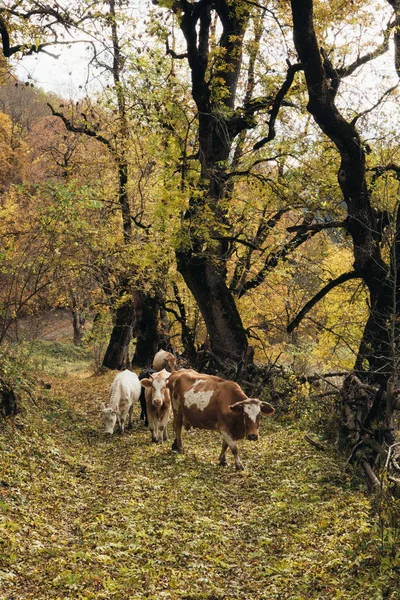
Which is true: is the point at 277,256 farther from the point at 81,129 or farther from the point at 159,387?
the point at 81,129

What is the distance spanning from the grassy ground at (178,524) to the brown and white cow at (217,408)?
67 cm

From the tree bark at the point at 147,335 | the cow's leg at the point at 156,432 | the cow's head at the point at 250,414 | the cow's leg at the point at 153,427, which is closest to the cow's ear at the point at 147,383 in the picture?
the cow's leg at the point at 153,427

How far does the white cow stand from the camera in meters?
14.4

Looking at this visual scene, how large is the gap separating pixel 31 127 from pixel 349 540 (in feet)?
183

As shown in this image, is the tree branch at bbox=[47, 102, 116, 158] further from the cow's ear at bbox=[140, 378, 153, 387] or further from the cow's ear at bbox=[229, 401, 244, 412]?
the cow's ear at bbox=[229, 401, 244, 412]

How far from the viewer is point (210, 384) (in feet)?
42.0

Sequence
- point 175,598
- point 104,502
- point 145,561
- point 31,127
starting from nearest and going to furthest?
point 175,598, point 145,561, point 104,502, point 31,127

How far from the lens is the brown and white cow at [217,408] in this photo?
11.6m

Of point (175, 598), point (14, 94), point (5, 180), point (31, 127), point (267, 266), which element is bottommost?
point (175, 598)

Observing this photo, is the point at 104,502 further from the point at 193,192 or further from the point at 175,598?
the point at 193,192

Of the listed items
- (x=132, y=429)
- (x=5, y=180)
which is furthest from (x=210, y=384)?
(x=5, y=180)

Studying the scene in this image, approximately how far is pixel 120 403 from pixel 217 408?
3.54 metres

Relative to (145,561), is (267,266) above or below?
above

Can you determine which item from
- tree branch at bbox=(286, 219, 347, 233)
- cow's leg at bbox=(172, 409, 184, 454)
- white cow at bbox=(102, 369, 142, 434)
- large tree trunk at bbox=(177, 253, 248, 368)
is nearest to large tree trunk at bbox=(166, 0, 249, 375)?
large tree trunk at bbox=(177, 253, 248, 368)
